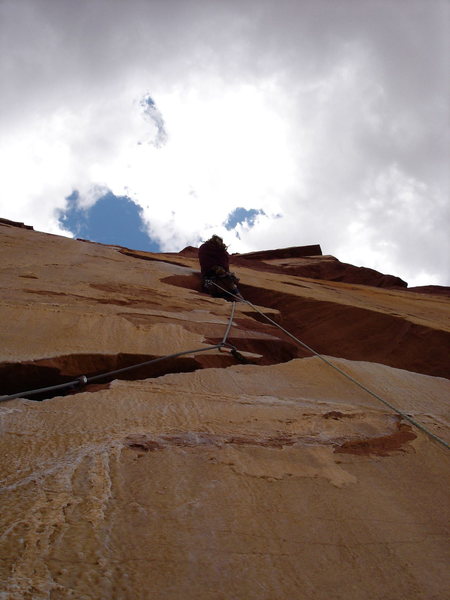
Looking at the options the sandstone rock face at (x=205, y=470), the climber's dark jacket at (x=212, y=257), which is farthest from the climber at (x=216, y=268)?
the sandstone rock face at (x=205, y=470)

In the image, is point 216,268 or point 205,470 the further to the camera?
point 216,268

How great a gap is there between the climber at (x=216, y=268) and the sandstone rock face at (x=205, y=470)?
2546 millimetres

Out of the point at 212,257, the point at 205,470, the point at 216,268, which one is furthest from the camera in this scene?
the point at 212,257

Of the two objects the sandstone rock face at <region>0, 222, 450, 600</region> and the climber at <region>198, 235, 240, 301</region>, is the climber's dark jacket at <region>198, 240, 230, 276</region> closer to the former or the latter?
the climber at <region>198, 235, 240, 301</region>

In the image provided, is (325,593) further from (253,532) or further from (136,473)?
(136,473)

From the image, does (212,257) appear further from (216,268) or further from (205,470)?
(205,470)

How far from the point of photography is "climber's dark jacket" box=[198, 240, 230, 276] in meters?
6.05

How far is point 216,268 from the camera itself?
19.3 ft

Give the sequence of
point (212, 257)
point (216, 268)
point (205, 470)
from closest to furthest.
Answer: point (205, 470), point (216, 268), point (212, 257)

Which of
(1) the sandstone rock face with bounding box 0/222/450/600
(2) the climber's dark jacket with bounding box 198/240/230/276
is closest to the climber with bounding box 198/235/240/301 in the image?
(2) the climber's dark jacket with bounding box 198/240/230/276

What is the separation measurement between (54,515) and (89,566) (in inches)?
8.0

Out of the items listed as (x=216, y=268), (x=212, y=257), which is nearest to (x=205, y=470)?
(x=216, y=268)

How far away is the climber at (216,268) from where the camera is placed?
552 cm

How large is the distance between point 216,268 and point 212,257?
1.00 feet
